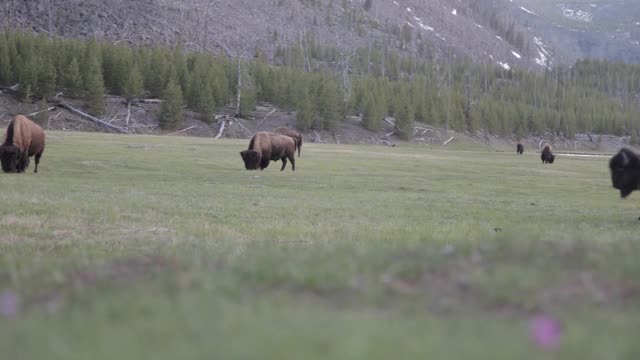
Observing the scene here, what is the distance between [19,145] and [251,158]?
11.9 metres

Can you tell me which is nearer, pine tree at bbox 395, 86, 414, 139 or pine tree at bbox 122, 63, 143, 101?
pine tree at bbox 122, 63, 143, 101

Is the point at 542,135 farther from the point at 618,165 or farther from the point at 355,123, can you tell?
the point at 618,165

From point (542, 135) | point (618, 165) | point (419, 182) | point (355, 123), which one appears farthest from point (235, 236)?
point (542, 135)

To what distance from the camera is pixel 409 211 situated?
67.9 ft

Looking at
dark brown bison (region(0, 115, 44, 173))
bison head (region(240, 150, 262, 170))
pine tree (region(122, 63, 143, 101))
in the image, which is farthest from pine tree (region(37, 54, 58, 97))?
dark brown bison (region(0, 115, 44, 173))

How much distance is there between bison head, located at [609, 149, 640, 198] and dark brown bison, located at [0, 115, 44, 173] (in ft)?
74.5

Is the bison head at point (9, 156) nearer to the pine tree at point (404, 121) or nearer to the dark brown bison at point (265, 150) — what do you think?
the dark brown bison at point (265, 150)

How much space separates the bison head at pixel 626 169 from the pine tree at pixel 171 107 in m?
83.8

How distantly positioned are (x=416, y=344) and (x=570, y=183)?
3673cm

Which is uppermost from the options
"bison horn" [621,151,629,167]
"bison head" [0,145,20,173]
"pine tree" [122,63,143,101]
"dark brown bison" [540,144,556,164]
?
"pine tree" [122,63,143,101]

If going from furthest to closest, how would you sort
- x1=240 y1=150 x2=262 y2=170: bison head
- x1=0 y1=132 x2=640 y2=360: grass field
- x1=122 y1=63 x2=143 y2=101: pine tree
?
x1=122 y1=63 x2=143 y2=101: pine tree → x1=240 y1=150 x2=262 y2=170: bison head → x1=0 y1=132 x2=640 y2=360: grass field

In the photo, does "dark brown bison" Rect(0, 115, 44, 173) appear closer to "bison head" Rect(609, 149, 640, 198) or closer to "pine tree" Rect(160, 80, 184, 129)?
"bison head" Rect(609, 149, 640, 198)

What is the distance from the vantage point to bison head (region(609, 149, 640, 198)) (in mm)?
19688

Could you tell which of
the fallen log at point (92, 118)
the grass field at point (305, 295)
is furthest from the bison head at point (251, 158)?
the fallen log at point (92, 118)
